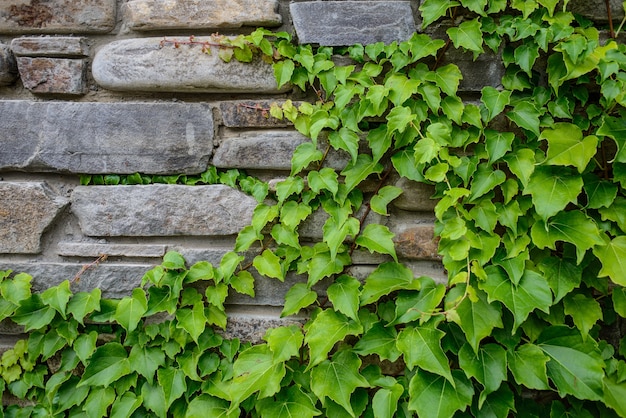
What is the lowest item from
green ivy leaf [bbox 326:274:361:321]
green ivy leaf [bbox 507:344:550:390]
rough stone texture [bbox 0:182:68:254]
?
green ivy leaf [bbox 507:344:550:390]

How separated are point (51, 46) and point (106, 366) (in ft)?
3.48

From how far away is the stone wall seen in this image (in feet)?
4.60

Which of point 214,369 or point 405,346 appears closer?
point 405,346

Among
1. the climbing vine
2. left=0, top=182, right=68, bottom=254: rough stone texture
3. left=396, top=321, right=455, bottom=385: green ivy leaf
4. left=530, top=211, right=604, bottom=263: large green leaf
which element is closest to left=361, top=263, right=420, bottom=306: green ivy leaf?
the climbing vine

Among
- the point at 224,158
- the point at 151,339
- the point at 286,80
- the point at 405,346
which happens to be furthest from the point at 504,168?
the point at 151,339

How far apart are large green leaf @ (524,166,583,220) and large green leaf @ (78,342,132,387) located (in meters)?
1.35

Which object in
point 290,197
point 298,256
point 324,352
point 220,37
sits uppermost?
point 220,37

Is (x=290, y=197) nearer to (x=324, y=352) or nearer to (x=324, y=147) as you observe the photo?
(x=324, y=147)

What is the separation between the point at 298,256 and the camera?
139 centimetres

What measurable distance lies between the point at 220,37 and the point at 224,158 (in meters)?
0.38

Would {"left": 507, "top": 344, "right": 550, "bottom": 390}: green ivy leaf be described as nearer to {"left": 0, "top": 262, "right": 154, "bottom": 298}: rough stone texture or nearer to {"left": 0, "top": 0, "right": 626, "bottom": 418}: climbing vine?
{"left": 0, "top": 0, "right": 626, "bottom": 418}: climbing vine

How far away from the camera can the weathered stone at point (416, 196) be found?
1383 millimetres

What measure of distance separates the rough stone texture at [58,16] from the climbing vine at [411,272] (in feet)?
1.05

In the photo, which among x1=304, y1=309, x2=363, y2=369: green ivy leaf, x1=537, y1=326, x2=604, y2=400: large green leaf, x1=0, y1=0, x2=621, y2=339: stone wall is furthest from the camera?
x1=0, y1=0, x2=621, y2=339: stone wall
